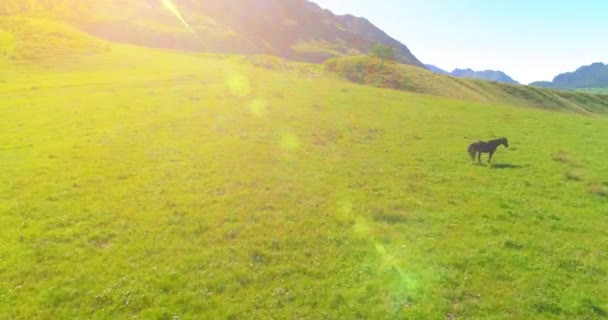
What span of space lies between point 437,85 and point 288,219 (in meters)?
86.9

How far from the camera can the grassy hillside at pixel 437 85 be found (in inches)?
3831

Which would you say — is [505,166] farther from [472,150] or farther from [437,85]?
[437,85]

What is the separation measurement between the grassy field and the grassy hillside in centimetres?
4814

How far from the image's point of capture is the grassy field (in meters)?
15.4

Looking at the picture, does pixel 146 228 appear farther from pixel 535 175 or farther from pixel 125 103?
pixel 125 103

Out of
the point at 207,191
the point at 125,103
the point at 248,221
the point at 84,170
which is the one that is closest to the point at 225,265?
the point at 248,221

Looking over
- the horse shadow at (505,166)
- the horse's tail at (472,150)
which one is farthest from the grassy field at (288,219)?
the horse's tail at (472,150)

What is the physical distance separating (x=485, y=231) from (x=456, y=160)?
16149mm

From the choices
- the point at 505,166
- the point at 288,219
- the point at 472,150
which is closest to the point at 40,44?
the point at 288,219

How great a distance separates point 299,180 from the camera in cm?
2916

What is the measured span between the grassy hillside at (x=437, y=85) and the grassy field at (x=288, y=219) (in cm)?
4814

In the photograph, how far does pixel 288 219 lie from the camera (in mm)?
22562

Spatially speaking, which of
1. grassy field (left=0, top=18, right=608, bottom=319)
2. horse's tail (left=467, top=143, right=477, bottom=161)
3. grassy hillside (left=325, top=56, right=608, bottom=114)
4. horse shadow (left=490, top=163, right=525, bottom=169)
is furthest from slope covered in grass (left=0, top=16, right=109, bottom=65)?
horse shadow (left=490, top=163, right=525, bottom=169)

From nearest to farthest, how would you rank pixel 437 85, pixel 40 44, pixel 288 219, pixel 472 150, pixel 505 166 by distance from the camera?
pixel 288 219 < pixel 505 166 < pixel 472 150 < pixel 40 44 < pixel 437 85
